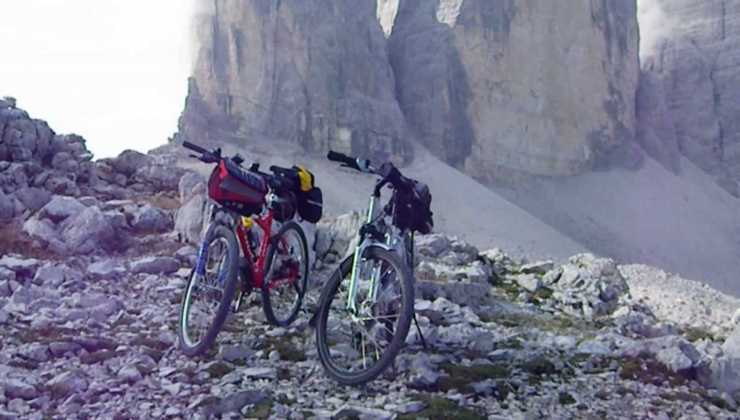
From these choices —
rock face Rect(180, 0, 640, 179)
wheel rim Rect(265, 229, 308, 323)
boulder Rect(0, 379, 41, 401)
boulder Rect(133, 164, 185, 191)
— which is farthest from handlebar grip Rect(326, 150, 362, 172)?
rock face Rect(180, 0, 640, 179)

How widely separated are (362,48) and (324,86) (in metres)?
6.87

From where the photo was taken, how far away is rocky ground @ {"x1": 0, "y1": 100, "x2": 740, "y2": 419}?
5578mm

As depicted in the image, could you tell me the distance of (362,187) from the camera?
64.1m

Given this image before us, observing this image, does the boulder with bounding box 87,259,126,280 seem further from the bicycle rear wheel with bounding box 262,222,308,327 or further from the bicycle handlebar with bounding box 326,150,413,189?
the bicycle handlebar with bounding box 326,150,413,189

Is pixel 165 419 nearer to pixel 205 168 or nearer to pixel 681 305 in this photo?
pixel 681 305

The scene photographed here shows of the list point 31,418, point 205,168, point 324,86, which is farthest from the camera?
point 324,86

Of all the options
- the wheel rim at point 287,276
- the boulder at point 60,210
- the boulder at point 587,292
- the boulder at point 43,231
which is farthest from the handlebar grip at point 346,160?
the boulder at point 587,292

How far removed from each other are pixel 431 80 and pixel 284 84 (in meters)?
16.6

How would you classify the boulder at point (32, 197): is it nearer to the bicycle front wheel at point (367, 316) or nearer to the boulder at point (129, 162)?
the boulder at point (129, 162)

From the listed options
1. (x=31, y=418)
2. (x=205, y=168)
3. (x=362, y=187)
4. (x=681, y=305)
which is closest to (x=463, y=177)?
(x=362, y=187)

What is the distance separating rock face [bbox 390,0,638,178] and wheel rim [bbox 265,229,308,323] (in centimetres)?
6675

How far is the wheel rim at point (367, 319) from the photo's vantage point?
605cm

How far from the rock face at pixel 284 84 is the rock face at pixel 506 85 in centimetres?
688

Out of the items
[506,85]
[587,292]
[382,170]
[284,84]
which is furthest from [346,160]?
[506,85]
